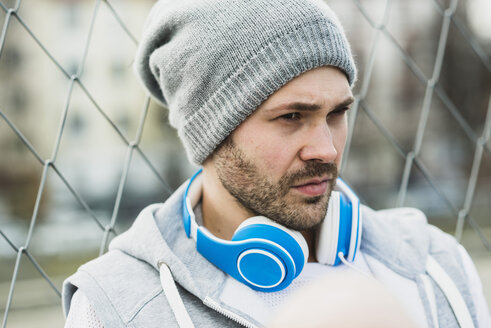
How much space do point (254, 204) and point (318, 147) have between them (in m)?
0.20

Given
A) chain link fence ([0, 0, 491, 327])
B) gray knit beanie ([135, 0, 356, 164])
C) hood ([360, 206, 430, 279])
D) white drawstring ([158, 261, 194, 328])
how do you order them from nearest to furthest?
white drawstring ([158, 261, 194, 328]), gray knit beanie ([135, 0, 356, 164]), hood ([360, 206, 430, 279]), chain link fence ([0, 0, 491, 327])

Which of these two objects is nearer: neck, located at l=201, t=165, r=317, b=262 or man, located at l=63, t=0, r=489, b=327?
man, located at l=63, t=0, r=489, b=327

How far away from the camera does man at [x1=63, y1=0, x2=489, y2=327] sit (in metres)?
1.11

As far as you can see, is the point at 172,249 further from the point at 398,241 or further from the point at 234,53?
the point at 398,241

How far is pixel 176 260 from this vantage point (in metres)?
1.13

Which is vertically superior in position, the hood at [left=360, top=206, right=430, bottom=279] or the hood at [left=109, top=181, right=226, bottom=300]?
the hood at [left=109, top=181, right=226, bottom=300]

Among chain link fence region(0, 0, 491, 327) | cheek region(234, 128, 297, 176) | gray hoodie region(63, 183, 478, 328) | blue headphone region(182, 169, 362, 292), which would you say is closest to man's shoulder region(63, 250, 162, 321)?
gray hoodie region(63, 183, 478, 328)

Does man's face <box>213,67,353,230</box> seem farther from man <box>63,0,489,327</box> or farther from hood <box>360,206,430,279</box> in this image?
hood <box>360,206,430,279</box>

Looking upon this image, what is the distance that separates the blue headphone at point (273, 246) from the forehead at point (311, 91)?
250 millimetres

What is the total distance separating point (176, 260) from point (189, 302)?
9 centimetres

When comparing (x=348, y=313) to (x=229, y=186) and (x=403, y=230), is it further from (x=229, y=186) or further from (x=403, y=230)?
(x=403, y=230)

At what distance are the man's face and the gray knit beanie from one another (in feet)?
0.11

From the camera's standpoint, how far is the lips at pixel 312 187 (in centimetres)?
122

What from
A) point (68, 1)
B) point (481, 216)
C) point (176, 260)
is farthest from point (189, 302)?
point (68, 1)
